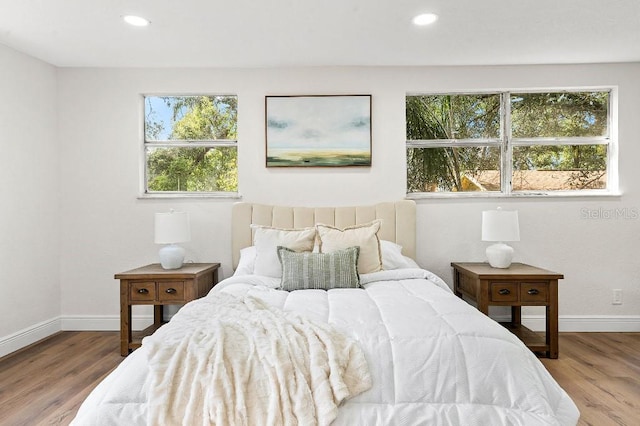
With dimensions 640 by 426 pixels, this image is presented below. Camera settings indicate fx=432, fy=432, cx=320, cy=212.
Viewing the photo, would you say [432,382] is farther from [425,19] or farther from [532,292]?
[425,19]

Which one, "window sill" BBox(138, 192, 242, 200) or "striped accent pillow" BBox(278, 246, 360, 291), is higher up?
"window sill" BBox(138, 192, 242, 200)

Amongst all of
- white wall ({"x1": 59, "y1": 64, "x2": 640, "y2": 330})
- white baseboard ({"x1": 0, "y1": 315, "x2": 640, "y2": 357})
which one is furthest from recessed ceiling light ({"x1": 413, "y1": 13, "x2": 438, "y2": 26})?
white baseboard ({"x1": 0, "y1": 315, "x2": 640, "y2": 357})

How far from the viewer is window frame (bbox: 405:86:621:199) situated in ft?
13.4

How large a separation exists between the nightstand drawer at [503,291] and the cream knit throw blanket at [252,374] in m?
2.03

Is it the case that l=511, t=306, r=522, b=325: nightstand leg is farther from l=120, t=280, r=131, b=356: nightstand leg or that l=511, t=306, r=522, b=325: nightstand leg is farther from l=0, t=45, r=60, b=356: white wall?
l=0, t=45, r=60, b=356: white wall

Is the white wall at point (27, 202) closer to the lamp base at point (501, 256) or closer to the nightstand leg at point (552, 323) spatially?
the lamp base at point (501, 256)

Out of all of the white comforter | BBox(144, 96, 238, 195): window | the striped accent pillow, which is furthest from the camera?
BBox(144, 96, 238, 195): window

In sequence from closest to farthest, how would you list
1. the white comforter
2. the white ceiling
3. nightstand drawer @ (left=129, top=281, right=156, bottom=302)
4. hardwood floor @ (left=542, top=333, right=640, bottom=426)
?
the white comforter → hardwood floor @ (left=542, top=333, right=640, bottom=426) → the white ceiling → nightstand drawer @ (left=129, top=281, right=156, bottom=302)

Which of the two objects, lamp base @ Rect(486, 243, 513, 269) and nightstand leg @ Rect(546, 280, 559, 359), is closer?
nightstand leg @ Rect(546, 280, 559, 359)

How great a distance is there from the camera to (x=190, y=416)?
1507 millimetres

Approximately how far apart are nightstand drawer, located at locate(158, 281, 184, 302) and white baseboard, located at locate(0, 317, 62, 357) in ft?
4.24

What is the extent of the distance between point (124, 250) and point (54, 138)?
49.1 inches

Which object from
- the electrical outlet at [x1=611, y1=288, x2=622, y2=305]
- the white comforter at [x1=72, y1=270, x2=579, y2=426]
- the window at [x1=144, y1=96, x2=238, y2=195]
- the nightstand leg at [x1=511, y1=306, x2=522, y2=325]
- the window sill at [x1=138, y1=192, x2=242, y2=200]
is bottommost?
the nightstand leg at [x1=511, y1=306, x2=522, y2=325]

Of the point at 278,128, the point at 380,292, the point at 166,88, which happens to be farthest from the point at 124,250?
the point at 380,292
